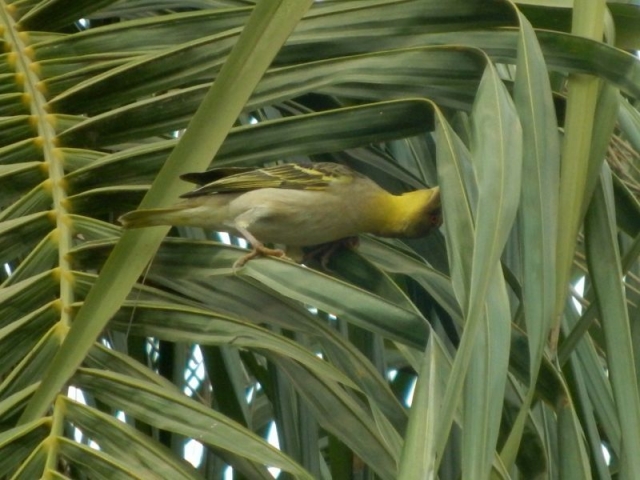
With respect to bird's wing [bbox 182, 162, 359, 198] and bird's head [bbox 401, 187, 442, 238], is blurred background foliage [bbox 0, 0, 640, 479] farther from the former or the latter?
bird's wing [bbox 182, 162, 359, 198]

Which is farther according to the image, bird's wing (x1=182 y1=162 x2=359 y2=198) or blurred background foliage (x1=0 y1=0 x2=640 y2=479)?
bird's wing (x1=182 y1=162 x2=359 y2=198)

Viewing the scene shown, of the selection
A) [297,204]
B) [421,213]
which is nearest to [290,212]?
[297,204]

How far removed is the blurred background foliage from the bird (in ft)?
0.99

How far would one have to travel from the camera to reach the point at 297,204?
10.2ft

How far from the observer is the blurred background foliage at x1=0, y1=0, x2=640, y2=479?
1.64 m

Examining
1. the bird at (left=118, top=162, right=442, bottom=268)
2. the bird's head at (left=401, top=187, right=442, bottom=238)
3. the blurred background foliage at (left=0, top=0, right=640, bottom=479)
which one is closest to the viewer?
the blurred background foliage at (left=0, top=0, right=640, bottom=479)

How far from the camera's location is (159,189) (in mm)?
1645

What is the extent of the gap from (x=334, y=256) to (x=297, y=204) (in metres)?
0.49

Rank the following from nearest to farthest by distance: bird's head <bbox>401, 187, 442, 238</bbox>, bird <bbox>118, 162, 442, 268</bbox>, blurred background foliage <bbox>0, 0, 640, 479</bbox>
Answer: blurred background foliage <bbox>0, 0, 640, 479</bbox>, bird's head <bbox>401, 187, 442, 238</bbox>, bird <bbox>118, 162, 442, 268</bbox>

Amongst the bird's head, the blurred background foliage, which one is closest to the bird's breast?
the bird's head

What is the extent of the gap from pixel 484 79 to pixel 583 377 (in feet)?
2.23

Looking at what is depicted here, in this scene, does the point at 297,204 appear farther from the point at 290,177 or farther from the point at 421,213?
the point at 421,213

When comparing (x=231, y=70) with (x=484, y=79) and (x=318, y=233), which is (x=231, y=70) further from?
(x=318, y=233)

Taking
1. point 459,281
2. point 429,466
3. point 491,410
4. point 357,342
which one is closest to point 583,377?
point 357,342
